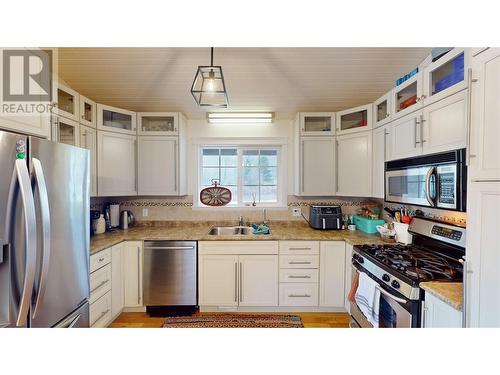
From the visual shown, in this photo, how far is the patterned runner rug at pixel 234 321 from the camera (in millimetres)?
2111

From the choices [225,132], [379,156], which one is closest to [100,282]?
[225,132]

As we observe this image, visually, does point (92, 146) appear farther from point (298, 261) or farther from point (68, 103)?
point (298, 261)

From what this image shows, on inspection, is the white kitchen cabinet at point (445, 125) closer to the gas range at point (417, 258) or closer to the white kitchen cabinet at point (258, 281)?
the gas range at point (417, 258)

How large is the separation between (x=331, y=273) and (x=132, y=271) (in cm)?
213

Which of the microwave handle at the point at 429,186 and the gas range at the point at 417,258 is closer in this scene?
the gas range at the point at 417,258

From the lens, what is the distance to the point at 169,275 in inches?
89.8

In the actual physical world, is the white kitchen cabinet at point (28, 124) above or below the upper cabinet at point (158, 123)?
below

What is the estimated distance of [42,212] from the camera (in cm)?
107

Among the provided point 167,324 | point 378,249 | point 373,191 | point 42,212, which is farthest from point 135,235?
point 373,191

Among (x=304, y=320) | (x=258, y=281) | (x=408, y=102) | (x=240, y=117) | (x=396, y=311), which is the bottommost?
(x=304, y=320)

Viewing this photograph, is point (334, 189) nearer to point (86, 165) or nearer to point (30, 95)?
point (86, 165)

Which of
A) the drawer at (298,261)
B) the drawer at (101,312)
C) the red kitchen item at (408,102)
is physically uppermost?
the red kitchen item at (408,102)

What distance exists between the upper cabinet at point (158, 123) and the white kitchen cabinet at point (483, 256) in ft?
8.69

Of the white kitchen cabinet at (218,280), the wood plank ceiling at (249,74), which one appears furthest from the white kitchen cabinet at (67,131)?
the white kitchen cabinet at (218,280)
